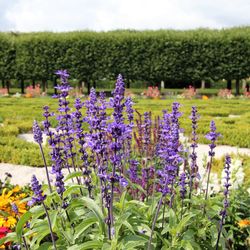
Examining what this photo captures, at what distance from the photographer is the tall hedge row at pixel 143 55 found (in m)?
27.1

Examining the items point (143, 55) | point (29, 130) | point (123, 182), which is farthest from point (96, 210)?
point (143, 55)

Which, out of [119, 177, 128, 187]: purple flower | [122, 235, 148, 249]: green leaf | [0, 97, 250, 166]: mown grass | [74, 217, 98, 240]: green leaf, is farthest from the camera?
[0, 97, 250, 166]: mown grass

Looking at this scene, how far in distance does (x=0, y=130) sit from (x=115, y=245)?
8659mm

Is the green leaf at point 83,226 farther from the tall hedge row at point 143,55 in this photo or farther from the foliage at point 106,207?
the tall hedge row at point 143,55

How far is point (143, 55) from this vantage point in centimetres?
2761

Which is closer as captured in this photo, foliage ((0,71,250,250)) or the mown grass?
foliage ((0,71,250,250))

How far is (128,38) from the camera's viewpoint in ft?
91.9

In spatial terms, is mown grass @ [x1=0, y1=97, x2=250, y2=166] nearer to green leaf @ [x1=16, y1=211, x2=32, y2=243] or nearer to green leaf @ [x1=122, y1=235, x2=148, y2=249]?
green leaf @ [x1=122, y1=235, x2=148, y2=249]

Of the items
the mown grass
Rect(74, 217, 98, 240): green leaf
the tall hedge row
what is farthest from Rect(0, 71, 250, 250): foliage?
the tall hedge row

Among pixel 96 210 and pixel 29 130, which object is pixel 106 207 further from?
pixel 29 130

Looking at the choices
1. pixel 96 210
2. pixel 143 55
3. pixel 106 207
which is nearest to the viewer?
pixel 96 210

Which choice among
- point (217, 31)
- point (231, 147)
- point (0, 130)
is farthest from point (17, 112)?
point (217, 31)

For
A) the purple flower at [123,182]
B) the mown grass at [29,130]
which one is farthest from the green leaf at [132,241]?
the mown grass at [29,130]

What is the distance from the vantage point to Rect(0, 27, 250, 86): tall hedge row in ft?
88.9
